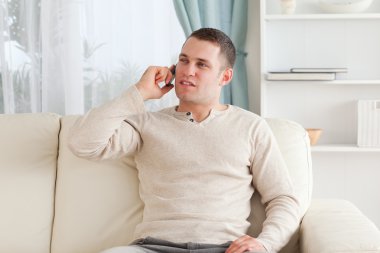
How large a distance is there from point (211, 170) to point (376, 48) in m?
1.74

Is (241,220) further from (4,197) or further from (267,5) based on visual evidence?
(267,5)

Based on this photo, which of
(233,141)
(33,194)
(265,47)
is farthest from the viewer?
(265,47)

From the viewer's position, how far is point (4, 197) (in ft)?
7.65

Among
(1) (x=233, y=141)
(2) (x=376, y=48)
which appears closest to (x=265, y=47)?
(2) (x=376, y=48)

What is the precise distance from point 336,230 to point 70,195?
93 cm

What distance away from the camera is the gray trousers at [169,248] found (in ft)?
6.61

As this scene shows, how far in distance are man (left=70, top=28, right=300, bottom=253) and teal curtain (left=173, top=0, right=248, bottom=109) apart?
1.20 meters

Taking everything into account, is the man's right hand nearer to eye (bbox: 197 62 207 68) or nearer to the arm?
the arm

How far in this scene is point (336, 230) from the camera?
2.00 meters

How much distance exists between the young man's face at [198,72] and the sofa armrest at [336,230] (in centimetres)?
53

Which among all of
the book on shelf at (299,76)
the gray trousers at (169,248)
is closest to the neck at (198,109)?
the gray trousers at (169,248)

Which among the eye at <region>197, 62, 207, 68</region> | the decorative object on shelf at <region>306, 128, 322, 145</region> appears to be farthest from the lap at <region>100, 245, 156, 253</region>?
the decorative object on shelf at <region>306, 128, 322, 145</region>

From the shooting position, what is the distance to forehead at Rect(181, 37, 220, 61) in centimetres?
224

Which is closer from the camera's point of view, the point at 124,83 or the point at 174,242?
the point at 174,242
